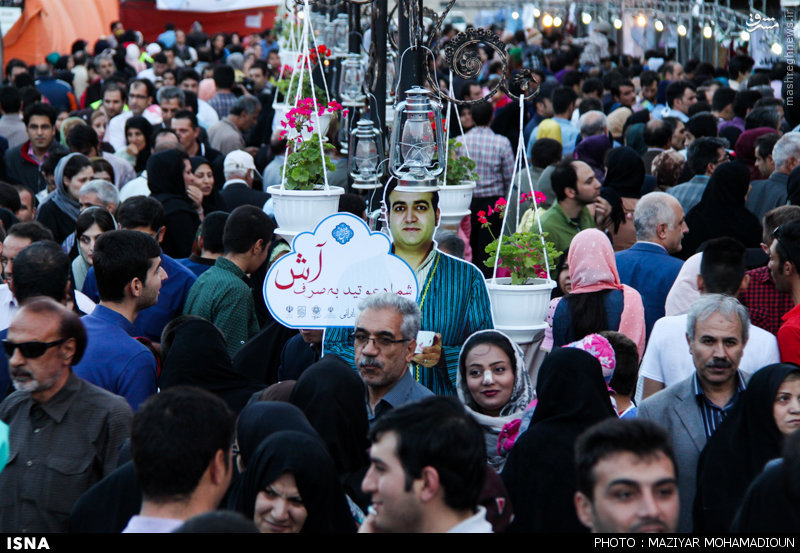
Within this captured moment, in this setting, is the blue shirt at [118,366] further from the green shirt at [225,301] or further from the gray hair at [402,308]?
the green shirt at [225,301]

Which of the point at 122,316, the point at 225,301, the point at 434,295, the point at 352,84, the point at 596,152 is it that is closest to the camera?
the point at 122,316

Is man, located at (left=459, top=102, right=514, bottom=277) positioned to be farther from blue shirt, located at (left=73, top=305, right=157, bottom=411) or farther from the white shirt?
blue shirt, located at (left=73, top=305, right=157, bottom=411)

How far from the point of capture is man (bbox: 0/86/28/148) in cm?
997

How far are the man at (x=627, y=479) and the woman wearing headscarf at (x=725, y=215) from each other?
408cm

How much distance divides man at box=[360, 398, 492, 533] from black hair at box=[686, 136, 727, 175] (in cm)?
508

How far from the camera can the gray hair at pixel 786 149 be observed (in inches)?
271

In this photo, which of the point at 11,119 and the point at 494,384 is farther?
the point at 11,119

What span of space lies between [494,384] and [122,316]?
1.38 m

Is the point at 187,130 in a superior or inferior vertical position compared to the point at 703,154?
superior

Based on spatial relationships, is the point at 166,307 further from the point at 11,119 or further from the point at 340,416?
the point at 11,119

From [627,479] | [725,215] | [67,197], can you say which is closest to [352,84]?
[67,197]

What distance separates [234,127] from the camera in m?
10.2

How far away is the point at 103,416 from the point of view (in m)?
3.40

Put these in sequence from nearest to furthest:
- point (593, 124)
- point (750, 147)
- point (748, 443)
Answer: point (748, 443) < point (750, 147) < point (593, 124)
